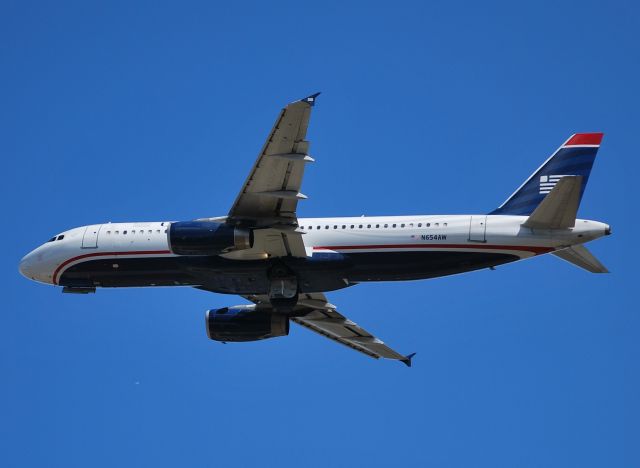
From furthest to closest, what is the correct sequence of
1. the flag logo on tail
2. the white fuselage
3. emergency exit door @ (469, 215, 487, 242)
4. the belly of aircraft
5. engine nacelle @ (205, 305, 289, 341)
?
engine nacelle @ (205, 305, 289, 341) → the flag logo on tail → the belly of aircraft → emergency exit door @ (469, 215, 487, 242) → the white fuselage

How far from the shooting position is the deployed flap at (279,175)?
41.7 meters

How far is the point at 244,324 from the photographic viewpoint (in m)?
53.3

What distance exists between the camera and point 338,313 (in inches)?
2143

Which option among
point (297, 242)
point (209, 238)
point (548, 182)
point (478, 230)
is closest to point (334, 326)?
point (297, 242)

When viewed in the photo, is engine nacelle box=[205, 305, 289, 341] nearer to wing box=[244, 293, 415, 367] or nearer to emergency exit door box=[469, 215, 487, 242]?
wing box=[244, 293, 415, 367]

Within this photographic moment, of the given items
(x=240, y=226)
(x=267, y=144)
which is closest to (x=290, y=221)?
(x=240, y=226)

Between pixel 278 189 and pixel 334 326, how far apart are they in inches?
472

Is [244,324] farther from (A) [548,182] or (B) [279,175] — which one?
(A) [548,182]

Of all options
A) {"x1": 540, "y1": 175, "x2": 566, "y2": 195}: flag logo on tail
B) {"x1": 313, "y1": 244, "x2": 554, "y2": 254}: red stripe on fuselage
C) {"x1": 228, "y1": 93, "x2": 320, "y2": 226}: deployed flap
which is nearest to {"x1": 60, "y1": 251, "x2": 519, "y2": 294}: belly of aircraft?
{"x1": 313, "y1": 244, "x2": 554, "y2": 254}: red stripe on fuselage

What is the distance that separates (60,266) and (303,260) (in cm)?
993

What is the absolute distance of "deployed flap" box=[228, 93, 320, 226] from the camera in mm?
41719

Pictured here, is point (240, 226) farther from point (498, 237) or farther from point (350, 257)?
point (498, 237)

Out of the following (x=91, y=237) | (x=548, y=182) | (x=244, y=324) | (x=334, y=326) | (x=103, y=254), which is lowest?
(x=244, y=324)

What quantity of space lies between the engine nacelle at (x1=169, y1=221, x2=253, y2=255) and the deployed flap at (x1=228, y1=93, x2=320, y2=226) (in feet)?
1.57
